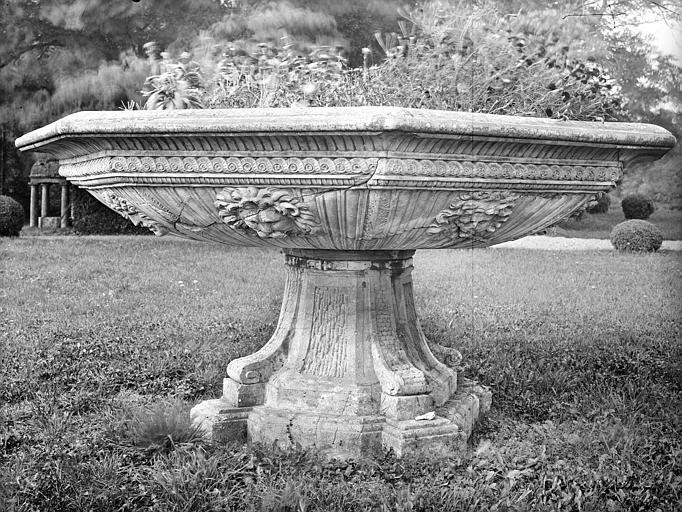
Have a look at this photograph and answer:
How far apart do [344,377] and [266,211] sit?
0.81 metres

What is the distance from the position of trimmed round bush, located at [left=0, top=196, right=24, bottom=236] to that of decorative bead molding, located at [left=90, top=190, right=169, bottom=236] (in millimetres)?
10341

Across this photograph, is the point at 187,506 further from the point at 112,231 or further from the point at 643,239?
the point at 112,231

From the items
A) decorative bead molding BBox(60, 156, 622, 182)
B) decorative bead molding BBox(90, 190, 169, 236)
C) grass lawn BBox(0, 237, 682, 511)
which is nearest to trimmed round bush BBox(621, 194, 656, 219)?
grass lawn BBox(0, 237, 682, 511)

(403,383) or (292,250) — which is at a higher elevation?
(292,250)

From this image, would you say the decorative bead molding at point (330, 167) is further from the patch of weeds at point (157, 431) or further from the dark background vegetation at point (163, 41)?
the dark background vegetation at point (163, 41)

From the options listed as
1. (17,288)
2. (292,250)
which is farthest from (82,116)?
(17,288)

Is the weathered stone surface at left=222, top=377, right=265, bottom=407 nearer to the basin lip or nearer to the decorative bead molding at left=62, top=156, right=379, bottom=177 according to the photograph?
the decorative bead molding at left=62, top=156, right=379, bottom=177

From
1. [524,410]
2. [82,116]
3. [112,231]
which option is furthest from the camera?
[112,231]

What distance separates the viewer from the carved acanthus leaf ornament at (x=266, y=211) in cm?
253

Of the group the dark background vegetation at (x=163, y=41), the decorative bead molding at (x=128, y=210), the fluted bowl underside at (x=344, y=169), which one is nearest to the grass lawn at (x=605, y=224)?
the dark background vegetation at (x=163, y=41)

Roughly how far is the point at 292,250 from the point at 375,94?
72 centimetres

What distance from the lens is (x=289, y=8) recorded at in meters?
10.9

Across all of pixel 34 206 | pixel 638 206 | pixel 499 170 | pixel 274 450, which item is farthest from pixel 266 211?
pixel 638 206

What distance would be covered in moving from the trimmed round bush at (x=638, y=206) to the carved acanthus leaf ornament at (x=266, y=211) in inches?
681
